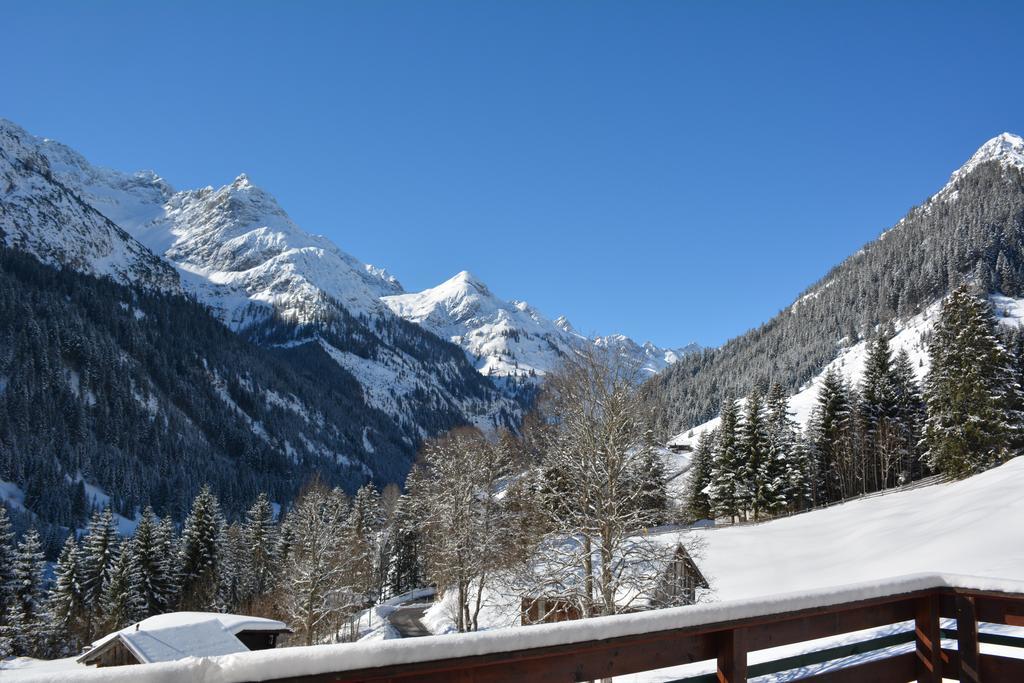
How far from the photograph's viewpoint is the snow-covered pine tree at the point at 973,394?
35500 millimetres

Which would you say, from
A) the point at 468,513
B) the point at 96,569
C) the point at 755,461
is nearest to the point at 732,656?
the point at 468,513

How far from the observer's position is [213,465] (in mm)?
141750

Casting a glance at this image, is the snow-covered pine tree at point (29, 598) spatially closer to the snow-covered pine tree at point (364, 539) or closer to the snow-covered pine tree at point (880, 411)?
the snow-covered pine tree at point (364, 539)

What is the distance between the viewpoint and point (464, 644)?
8.79ft

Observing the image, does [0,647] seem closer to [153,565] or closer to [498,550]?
[153,565]

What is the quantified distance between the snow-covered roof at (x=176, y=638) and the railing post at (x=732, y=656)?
70.4ft

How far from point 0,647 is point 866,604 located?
42305 mm

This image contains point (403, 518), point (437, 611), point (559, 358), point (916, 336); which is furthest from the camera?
point (916, 336)

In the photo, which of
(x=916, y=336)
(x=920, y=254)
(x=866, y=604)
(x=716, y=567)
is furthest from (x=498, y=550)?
(x=920, y=254)

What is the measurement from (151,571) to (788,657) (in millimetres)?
48330

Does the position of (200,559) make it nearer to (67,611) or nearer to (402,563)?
(67,611)

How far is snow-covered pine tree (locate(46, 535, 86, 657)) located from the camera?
137 ft

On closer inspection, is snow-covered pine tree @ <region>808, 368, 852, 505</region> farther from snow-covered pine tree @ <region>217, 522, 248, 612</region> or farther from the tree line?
snow-covered pine tree @ <region>217, 522, 248, 612</region>

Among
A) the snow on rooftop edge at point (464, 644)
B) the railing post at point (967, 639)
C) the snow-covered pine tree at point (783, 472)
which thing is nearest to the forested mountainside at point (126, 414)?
the snow-covered pine tree at point (783, 472)
